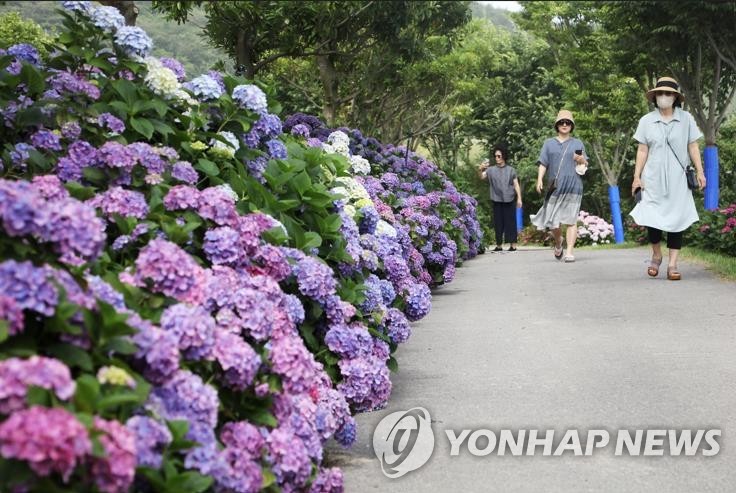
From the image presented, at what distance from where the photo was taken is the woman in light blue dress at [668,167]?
10.5m

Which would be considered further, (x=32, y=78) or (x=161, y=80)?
(x=161, y=80)

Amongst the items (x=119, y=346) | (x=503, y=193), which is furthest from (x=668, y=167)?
(x=119, y=346)

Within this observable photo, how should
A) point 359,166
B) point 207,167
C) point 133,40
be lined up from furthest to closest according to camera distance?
1. point 359,166
2. point 133,40
3. point 207,167

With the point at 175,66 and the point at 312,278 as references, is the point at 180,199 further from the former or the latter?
the point at 175,66

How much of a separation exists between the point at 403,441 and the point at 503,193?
561 inches

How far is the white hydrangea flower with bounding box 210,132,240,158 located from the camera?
4754 mm

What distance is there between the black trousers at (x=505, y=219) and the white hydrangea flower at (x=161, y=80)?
573 inches

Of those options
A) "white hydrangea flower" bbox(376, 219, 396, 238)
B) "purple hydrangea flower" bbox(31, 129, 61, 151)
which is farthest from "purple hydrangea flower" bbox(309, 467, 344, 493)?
"white hydrangea flower" bbox(376, 219, 396, 238)

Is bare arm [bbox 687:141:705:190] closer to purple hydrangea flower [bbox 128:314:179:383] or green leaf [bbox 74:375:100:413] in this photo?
purple hydrangea flower [bbox 128:314:179:383]

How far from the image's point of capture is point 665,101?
10.5 m

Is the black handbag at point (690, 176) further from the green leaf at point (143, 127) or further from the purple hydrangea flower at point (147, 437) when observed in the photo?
the purple hydrangea flower at point (147, 437)

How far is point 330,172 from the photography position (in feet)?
20.0

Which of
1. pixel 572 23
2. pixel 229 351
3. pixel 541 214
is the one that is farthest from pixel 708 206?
pixel 229 351

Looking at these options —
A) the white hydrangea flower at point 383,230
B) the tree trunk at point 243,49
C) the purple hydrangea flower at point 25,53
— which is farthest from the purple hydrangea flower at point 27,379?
the tree trunk at point 243,49
